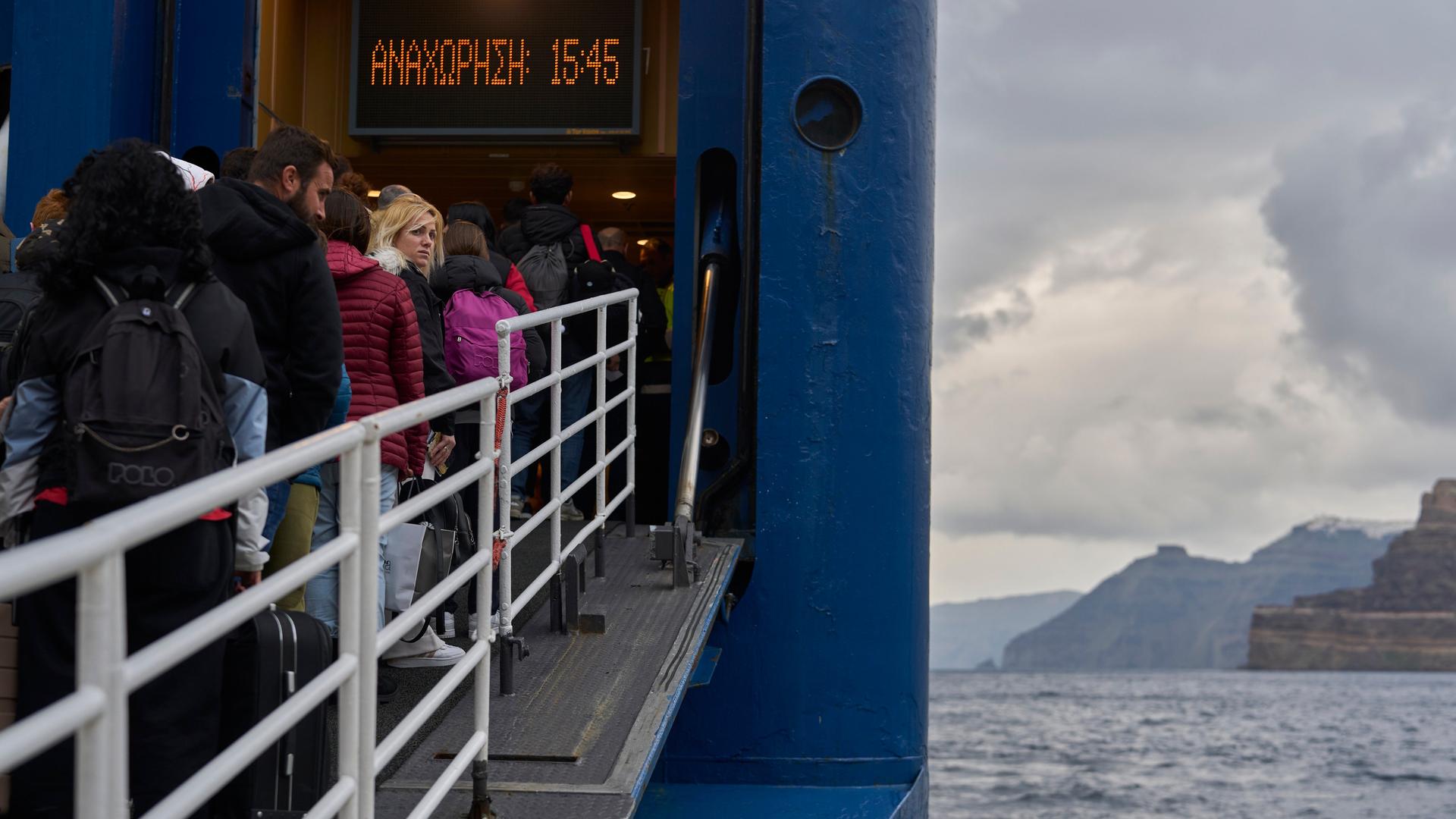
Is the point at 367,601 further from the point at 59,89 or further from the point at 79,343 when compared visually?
the point at 59,89

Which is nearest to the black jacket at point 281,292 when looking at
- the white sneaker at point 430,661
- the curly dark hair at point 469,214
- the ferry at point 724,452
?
the ferry at point 724,452

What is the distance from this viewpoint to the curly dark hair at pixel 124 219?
2584 mm

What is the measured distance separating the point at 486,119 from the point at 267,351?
5.59 m

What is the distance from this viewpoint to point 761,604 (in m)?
5.47

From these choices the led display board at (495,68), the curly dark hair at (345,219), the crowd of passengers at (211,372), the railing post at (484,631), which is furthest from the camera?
the led display board at (495,68)

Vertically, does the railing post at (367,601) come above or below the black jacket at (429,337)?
below

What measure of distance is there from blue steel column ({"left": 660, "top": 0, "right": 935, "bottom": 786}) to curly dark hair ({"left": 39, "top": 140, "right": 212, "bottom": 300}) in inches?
118

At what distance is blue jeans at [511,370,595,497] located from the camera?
6.32 metres

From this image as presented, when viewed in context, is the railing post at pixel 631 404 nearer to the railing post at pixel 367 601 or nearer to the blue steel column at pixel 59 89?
the blue steel column at pixel 59 89

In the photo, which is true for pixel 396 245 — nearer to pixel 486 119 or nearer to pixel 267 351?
pixel 267 351

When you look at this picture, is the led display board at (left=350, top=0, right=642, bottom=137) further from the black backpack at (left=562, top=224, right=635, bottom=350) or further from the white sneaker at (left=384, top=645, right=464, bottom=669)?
the white sneaker at (left=384, top=645, right=464, bottom=669)

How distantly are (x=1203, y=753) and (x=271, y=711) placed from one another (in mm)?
68428

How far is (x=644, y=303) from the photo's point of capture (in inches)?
274

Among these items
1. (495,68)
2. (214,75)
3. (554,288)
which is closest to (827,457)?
(554,288)
